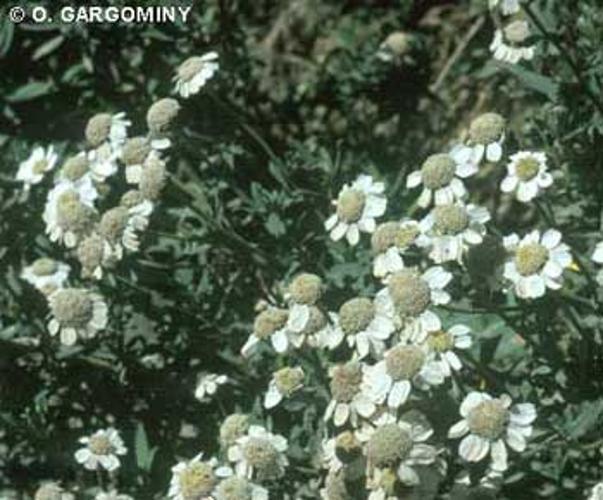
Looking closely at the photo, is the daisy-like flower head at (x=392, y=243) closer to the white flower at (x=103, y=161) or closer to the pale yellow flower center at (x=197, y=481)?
the pale yellow flower center at (x=197, y=481)

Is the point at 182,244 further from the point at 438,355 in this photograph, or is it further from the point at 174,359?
the point at 438,355

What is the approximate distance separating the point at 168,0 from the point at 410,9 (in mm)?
1374

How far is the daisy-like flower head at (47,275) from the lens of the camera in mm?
3004

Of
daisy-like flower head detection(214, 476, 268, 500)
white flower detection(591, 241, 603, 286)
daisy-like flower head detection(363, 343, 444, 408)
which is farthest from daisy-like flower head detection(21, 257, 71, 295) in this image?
white flower detection(591, 241, 603, 286)

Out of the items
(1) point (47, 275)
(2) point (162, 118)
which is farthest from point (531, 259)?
(1) point (47, 275)

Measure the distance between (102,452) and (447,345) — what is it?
2.62ft

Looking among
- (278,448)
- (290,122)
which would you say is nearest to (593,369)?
(278,448)

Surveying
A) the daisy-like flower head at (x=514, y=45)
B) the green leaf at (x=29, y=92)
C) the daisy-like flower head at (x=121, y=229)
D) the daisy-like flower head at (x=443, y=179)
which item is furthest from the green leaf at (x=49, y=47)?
the daisy-like flower head at (x=443, y=179)

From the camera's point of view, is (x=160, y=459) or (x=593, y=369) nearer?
(x=593, y=369)

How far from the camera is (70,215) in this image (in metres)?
2.83

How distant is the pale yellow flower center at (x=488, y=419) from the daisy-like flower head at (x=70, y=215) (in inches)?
36.4

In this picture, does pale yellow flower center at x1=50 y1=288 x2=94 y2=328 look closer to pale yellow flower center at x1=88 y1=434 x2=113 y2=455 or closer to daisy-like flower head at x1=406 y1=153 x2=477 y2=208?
pale yellow flower center at x1=88 y1=434 x2=113 y2=455

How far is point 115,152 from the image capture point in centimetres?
297

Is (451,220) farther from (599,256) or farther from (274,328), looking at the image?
(274,328)
